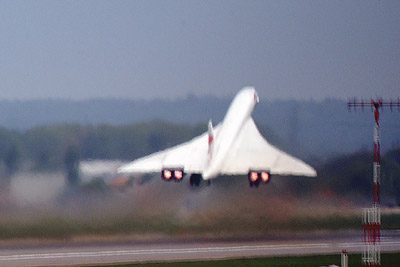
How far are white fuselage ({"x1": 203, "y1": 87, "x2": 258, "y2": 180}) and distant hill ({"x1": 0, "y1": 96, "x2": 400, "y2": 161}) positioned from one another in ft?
2.49

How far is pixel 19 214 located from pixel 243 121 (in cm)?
383

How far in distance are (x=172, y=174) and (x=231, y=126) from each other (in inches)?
51.3

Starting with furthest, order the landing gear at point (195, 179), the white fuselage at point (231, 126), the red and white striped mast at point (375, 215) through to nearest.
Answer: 1. the landing gear at point (195, 179)
2. the white fuselage at point (231, 126)
3. the red and white striped mast at point (375, 215)

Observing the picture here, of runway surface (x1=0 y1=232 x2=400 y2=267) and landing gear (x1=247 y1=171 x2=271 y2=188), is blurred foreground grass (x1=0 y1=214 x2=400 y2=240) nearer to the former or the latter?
runway surface (x1=0 y1=232 x2=400 y2=267)

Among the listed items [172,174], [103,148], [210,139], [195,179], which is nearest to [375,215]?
[210,139]

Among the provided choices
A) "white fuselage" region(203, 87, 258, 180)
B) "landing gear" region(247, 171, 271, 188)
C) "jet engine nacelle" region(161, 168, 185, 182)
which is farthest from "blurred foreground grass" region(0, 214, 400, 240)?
"white fuselage" region(203, 87, 258, 180)

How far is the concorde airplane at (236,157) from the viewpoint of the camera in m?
16.6

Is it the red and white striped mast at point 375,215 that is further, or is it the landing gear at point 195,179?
the landing gear at point 195,179

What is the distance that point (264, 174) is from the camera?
55.3ft

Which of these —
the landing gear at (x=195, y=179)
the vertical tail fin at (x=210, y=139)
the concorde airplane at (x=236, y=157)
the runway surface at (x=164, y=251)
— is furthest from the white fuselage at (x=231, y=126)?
the runway surface at (x=164, y=251)

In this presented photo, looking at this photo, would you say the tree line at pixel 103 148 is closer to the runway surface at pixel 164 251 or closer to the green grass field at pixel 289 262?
the runway surface at pixel 164 251

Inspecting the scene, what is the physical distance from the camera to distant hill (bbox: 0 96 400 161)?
16.6 meters

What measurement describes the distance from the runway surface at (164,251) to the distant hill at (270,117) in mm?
1576

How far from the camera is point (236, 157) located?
16781mm
